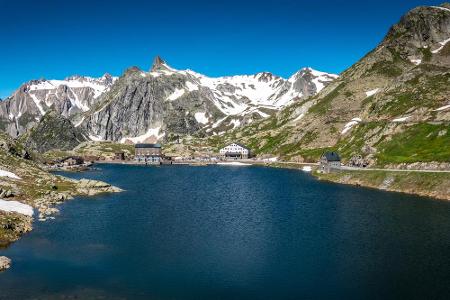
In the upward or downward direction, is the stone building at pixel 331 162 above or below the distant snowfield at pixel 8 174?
above

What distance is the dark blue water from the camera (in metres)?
54.1

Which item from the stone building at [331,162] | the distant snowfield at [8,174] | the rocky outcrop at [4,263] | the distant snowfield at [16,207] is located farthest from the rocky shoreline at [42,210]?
the stone building at [331,162]

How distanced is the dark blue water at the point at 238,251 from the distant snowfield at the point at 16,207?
7704mm

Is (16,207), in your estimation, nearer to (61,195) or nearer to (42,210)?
(42,210)

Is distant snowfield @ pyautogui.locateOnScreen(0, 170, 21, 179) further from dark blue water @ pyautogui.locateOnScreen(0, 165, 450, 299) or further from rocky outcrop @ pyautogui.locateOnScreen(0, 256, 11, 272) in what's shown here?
rocky outcrop @ pyautogui.locateOnScreen(0, 256, 11, 272)

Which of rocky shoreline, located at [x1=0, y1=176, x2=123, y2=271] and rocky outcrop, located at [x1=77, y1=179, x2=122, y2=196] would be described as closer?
rocky shoreline, located at [x1=0, y1=176, x2=123, y2=271]

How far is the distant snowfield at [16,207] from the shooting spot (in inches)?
3594

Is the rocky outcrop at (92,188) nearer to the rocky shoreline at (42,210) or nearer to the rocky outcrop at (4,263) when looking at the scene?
the rocky shoreline at (42,210)

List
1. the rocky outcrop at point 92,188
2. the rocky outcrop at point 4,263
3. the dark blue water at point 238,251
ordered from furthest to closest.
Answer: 1. the rocky outcrop at point 92,188
2. the rocky outcrop at point 4,263
3. the dark blue water at point 238,251

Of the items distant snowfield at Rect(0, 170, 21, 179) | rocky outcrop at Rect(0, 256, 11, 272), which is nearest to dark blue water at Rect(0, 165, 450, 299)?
rocky outcrop at Rect(0, 256, 11, 272)

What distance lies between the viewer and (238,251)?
70875mm

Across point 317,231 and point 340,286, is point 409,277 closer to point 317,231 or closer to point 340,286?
point 340,286

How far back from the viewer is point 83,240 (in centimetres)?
7788

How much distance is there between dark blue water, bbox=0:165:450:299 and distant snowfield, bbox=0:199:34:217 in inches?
303
